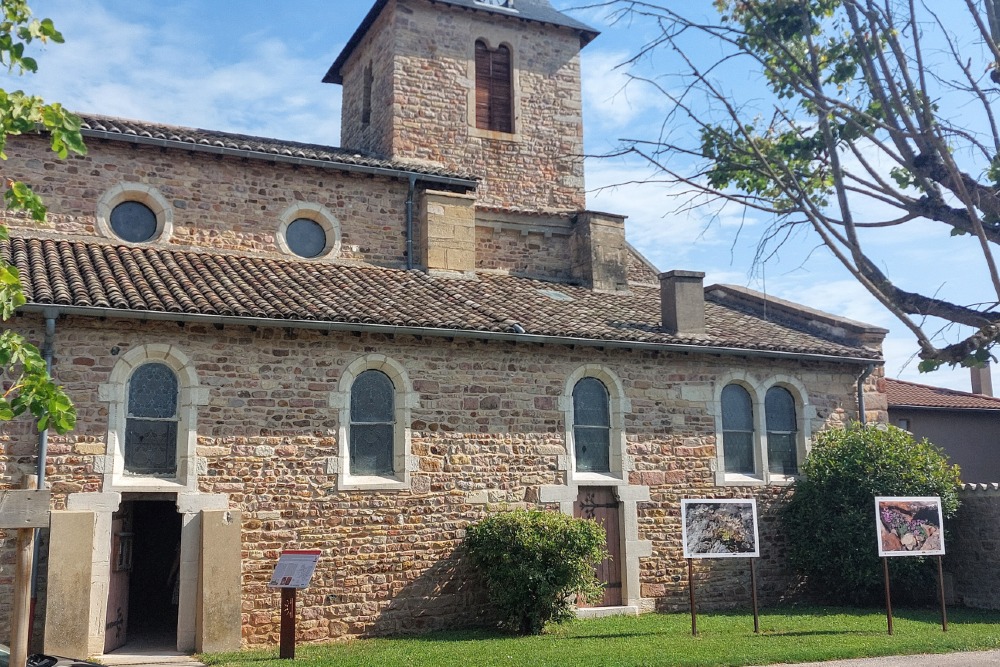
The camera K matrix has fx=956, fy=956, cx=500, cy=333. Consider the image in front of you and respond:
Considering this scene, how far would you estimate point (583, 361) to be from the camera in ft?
48.9

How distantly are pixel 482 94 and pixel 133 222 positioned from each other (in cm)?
804

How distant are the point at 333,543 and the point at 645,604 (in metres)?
5.04

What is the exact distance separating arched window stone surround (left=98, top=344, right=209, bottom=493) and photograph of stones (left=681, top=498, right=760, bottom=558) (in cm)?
652

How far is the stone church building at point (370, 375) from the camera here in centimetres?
1204

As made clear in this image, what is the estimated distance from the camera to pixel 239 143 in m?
16.1

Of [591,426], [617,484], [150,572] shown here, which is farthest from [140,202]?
[617,484]

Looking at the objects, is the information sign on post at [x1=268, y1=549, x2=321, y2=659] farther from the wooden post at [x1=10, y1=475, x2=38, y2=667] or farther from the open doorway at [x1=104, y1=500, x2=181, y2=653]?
the wooden post at [x1=10, y1=475, x2=38, y2=667]

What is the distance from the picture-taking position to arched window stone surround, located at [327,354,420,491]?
1316 cm

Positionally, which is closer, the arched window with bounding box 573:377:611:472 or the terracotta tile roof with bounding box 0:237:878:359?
the terracotta tile roof with bounding box 0:237:878:359

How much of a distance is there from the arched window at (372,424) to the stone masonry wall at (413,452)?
355 millimetres

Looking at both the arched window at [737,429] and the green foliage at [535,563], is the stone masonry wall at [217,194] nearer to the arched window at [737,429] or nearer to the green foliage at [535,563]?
the green foliage at [535,563]

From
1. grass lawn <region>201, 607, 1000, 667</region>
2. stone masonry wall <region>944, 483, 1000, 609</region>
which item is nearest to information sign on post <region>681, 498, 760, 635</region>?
grass lawn <region>201, 607, 1000, 667</region>

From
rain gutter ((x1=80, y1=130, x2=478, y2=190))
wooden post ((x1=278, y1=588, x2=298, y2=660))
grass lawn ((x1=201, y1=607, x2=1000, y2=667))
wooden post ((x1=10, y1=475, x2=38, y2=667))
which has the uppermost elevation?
rain gutter ((x1=80, y1=130, x2=478, y2=190))

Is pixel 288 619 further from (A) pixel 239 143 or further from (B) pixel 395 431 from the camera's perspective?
(A) pixel 239 143
